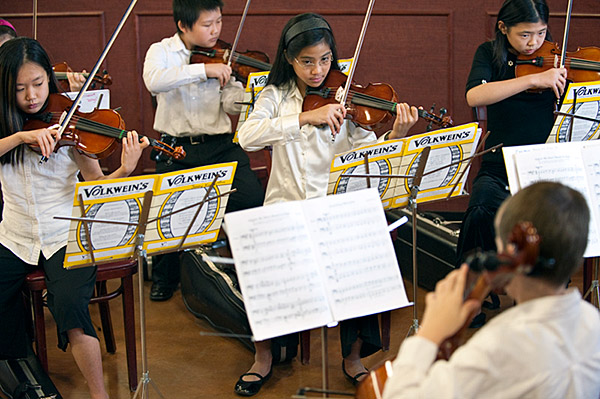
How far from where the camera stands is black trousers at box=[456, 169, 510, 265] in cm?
266

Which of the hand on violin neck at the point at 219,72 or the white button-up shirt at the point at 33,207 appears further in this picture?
the hand on violin neck at the point at 219,72

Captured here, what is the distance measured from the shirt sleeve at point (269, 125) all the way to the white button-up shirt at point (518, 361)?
1.30 metres

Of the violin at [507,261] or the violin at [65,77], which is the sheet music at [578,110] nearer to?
the violin at [507,261]

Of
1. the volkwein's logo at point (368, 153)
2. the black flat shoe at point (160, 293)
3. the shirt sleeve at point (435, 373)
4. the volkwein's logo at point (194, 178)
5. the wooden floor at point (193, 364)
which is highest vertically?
A: the volkwein's logo at point (368, 153)

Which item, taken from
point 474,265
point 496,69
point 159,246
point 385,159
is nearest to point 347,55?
point 496,69

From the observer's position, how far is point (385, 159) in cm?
220

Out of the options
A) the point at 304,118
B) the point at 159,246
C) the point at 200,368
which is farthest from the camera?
the point at 200,368

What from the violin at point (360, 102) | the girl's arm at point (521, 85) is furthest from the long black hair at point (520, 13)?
the violin at point (360, 102)

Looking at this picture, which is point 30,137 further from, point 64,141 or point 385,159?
point 385,159

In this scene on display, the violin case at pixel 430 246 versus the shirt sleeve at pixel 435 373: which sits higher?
the shirt sleeve at pixel 435 373

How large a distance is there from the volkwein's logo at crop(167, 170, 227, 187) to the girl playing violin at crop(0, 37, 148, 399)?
39 cm

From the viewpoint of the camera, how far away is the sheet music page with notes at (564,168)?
2.01m

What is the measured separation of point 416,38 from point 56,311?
8.39 feet

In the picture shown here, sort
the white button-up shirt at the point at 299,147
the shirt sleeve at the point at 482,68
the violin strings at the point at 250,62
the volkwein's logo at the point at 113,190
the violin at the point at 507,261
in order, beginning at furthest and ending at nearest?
the violin strings at the point at 250,62
the shirt sleeve at the point at 482,68
the white button-up shirt at the point at 299,147
the volkwein's logo at the point at 113,190
the violin at the point at 507,261
